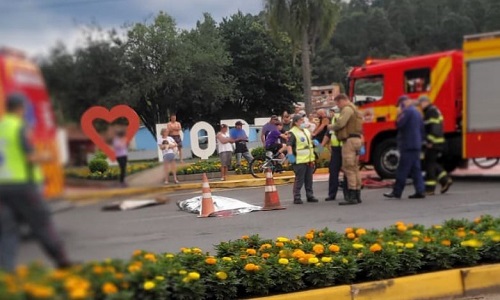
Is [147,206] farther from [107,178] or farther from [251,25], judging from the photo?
[251,25]

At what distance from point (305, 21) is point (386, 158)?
1.27 meters

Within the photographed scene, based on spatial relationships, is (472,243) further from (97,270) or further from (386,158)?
(97,270)

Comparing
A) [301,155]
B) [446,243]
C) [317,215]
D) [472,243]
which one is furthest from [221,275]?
[317,215]

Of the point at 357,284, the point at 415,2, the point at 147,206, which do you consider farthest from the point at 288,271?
the point at 147,206

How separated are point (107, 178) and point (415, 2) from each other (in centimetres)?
226

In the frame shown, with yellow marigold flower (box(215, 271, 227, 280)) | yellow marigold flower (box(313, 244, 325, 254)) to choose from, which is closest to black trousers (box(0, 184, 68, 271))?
yellow marigold flower (box(215, 271, 227, 280))

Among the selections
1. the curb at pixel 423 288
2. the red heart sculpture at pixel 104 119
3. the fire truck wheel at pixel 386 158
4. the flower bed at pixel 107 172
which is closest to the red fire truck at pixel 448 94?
the fire truck wheel at pixel 386 158

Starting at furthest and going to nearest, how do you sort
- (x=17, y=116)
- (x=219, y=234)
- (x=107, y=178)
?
(x=219, y=234), (x=107, y=178), (x=17, y=116)

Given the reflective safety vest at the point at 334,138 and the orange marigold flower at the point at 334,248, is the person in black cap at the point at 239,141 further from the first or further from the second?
the orange marigold flower at the point at 334,248

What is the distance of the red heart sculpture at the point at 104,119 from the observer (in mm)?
1996

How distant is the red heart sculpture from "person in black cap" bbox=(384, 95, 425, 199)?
1.74m

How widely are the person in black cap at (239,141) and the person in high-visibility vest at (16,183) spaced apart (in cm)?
371

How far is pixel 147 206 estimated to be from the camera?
6.91 ft

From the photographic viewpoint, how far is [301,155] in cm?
668
